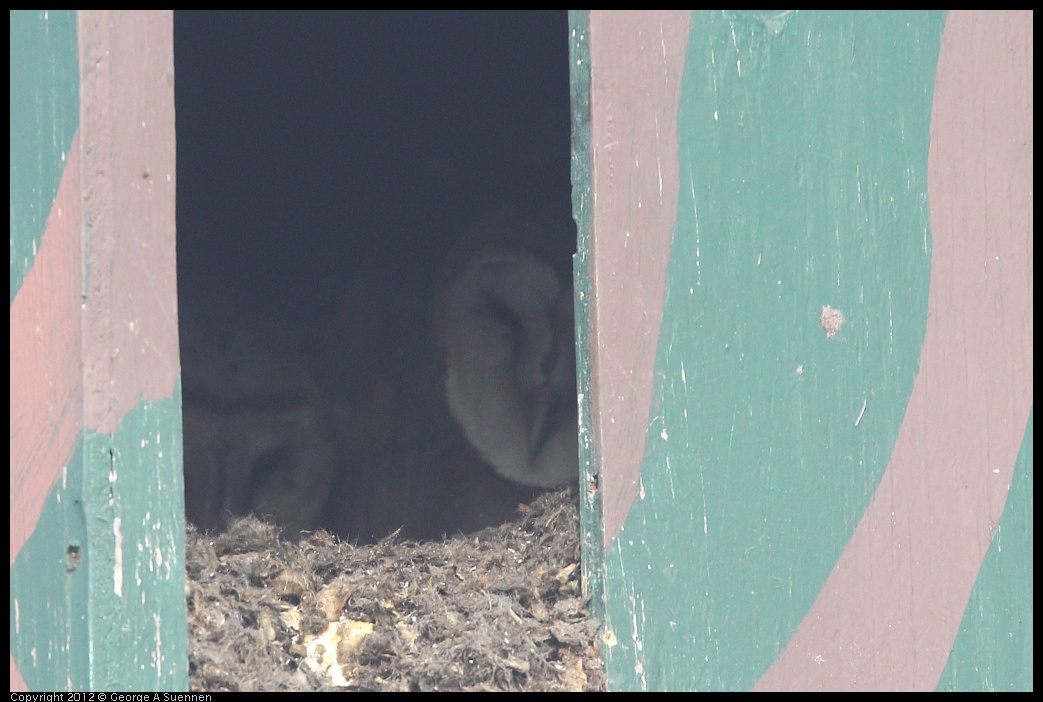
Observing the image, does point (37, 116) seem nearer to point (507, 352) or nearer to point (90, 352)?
point (90, 352)

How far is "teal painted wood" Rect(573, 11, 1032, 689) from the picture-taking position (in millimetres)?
1456

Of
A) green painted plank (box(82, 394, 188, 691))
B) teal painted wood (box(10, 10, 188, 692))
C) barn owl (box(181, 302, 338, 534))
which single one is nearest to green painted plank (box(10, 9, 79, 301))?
teal painted wood (box(10, 10, 188, 692))

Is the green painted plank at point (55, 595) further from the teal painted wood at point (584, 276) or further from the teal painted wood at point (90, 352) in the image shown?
the teal painted wood at point (584, 276)

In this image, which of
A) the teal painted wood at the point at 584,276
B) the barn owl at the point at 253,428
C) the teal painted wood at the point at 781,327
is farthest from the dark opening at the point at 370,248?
the teal painted wood at the point at 781,327

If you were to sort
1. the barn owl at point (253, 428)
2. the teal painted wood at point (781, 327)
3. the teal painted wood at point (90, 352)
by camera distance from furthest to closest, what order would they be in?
the barn owl at point (253, 428) < the teal painted wood at point (781, 327) < the teal painted wood at point (90, 352)

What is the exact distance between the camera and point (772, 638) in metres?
1.50

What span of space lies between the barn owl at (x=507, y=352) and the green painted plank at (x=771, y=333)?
41 centimetres

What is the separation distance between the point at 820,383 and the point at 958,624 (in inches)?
21.0

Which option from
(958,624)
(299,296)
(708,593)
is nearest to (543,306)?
(299,296)

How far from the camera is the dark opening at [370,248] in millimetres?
1771

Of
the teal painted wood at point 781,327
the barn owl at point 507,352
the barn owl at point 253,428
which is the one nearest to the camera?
the teal painted wood at point 781,327

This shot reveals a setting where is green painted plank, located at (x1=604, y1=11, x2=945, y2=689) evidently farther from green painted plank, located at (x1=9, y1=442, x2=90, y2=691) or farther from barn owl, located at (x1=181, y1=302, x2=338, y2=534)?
green painted plank, located at (x1=9, y1=442, x2=90, y2=691)

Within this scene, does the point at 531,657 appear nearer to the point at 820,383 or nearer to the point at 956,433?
the point at 820,383

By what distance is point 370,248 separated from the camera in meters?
1.86
